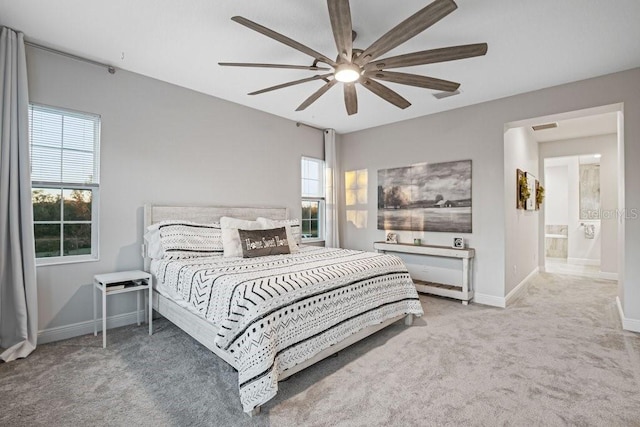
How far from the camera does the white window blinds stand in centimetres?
280

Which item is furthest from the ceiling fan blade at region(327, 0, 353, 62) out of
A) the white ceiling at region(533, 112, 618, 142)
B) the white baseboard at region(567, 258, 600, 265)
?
the white baseboard at region(567, 258, 600, 265)

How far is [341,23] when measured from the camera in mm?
1776

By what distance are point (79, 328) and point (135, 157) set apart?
175cm

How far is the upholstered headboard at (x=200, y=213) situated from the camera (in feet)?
10.9

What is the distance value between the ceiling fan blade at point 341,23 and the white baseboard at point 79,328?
3183mm

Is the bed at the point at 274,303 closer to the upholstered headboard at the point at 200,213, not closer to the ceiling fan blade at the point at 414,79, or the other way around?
the upholstered headboard at the point at 200,213

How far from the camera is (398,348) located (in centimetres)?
271

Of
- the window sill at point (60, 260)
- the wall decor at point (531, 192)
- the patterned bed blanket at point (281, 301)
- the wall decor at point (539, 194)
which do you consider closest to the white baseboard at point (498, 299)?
the wall decor at point (531, 192)

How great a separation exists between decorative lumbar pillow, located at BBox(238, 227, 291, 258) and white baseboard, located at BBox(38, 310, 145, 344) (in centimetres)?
130

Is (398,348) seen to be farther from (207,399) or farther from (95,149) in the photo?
(95,149)

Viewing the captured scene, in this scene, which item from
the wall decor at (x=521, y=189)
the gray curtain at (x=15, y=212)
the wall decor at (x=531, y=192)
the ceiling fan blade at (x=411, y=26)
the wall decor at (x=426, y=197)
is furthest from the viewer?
the wall decor at (x=531, y=192)

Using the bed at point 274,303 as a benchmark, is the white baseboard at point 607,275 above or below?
below

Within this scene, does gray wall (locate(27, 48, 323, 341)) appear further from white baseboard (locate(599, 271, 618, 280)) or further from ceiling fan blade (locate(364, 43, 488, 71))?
A: white baseboard (locate(599, 271, 618, 280))

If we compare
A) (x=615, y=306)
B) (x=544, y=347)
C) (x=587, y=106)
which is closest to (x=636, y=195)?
(x=587, y=106)
